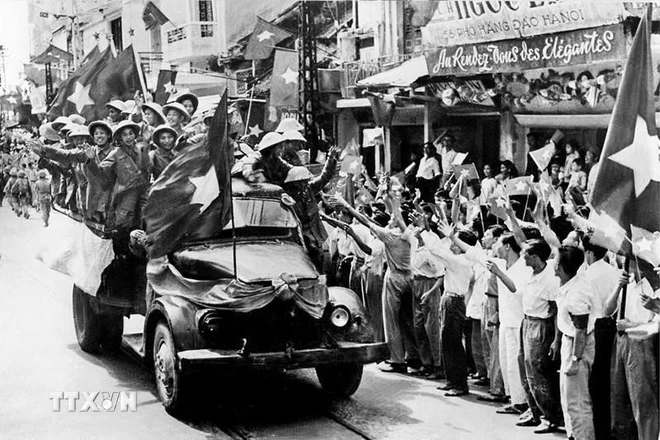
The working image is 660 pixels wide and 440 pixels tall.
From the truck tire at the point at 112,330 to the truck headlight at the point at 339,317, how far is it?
294cm

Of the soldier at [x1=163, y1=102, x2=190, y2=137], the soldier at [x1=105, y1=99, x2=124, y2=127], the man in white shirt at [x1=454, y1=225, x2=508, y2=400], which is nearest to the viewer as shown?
the man in white shirt at [x1=454, y1=225, x2=508, y2=400]

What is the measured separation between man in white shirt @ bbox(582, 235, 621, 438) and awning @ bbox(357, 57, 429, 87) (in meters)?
9.51

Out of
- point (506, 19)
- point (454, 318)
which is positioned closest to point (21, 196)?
point (506, 19)

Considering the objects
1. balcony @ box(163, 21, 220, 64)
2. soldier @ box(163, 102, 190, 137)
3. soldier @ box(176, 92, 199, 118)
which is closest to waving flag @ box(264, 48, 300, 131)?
soldier @ box(176, 92, 199, 118)

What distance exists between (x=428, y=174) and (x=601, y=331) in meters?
8.24

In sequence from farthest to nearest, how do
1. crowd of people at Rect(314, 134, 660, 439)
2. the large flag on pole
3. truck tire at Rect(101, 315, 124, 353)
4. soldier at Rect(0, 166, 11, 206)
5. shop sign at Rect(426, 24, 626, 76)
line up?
soldier at Rect(0, 166, 11, 206)
shop sign at Rect(426, 24, 626, 76)
truck tire at Rect(101, 315, 124, 353)
crowd of people at Rect(314, 134, 660, 439)
the large flag on pole

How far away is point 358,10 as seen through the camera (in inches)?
797

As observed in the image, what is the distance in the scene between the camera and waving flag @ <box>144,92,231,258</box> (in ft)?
24.7

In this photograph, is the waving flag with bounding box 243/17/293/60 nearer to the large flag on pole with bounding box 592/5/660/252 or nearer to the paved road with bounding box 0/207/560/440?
the paved road with bounding box 0/207/560/440

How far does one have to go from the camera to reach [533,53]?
42.7ft

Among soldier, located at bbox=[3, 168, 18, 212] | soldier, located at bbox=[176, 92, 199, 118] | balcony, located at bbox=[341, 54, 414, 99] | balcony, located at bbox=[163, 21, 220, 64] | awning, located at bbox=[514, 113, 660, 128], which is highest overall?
balcony, located at bbox=[163, 21, 220, 64]

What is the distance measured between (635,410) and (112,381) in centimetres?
488

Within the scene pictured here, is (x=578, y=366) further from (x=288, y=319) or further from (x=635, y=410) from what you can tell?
(x=288, y=319)

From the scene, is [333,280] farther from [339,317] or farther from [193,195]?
[193,195]
